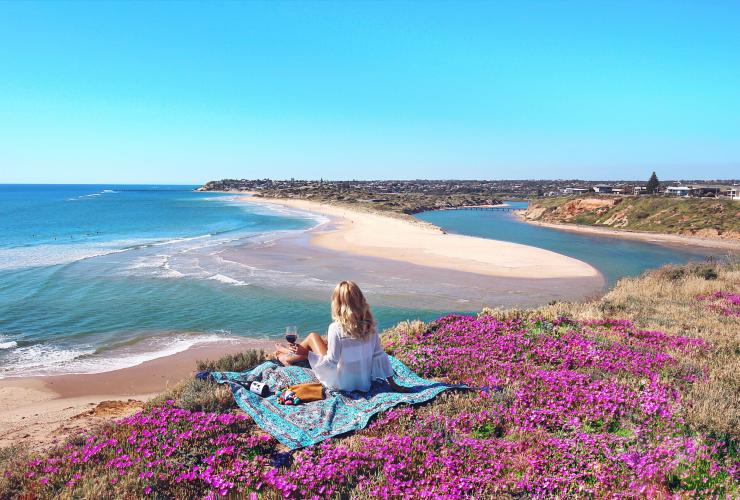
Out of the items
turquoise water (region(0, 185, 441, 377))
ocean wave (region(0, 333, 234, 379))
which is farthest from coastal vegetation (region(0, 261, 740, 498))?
turquoise water (region(0, 185, 441, 377))

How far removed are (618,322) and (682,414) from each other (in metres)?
5.54

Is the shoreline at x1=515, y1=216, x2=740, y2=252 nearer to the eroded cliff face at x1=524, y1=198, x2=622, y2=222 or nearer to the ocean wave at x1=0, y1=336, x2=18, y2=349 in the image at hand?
the eroded cliff face at x1=524, y1=198, x2=622, y2=222

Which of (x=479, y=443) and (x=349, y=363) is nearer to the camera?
(x=479, y=443)

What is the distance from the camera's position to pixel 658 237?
54031 millimetres

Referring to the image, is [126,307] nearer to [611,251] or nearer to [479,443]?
[479,443]

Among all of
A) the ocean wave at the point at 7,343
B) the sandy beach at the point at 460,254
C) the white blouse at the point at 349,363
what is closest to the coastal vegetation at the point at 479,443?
the white blouse at the point at 349,363

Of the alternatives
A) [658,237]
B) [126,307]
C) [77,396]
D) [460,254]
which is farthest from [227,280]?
[658,237]

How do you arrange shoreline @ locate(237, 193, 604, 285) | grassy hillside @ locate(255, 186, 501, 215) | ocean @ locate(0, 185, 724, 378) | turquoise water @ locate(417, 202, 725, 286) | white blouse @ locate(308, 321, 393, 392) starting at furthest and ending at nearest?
grassy hillside @ locate(255, 186, 501, 215) < turquoise water @ locate(417, 202, 725, 286) < shoreline @ locate(237, 193, 604, 285) < ocean @ locate(0, 185, 724, 378) < white blouse @ locate(308, 321, 393, 392)

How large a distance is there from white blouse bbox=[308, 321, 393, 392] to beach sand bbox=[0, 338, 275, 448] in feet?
13.1

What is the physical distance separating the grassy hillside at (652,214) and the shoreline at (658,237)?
6.84ft

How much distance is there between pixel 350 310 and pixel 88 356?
34.4ft

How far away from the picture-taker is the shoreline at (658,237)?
48344mm

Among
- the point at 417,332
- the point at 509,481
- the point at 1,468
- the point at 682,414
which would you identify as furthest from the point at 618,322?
the point at 1,468

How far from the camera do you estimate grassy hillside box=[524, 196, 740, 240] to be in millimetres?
55000
